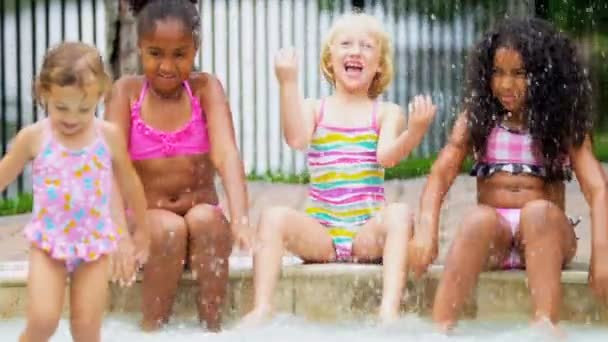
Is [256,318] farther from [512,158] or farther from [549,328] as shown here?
[512,158]

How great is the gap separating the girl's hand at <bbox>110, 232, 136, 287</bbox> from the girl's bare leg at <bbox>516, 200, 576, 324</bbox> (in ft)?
4.40

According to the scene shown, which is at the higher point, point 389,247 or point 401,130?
point 401,130

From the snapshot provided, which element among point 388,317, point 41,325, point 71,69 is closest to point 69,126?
point 71,69

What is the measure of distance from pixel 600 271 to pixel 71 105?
1.83 metres

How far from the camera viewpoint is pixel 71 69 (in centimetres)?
379

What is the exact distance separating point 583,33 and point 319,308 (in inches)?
372

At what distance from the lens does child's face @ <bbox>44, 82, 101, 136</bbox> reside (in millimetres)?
3803

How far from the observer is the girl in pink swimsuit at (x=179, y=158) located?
15.1 ft

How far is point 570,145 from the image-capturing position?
4727 millimetres

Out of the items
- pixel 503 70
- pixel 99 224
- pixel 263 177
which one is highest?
pixel 503 70

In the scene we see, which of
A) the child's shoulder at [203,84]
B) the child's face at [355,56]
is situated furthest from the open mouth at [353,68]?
the child's shoulder at [203,84]

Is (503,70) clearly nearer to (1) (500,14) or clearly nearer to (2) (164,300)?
(2) (164,300)

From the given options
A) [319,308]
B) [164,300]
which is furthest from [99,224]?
[319,308]

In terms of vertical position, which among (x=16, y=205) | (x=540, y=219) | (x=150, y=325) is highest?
(x=540, y=219)
